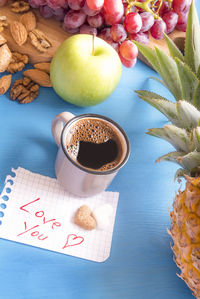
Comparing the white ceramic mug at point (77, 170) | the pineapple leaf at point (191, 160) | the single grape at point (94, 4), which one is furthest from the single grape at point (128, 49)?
the pineapple leaf at point (191, 160)

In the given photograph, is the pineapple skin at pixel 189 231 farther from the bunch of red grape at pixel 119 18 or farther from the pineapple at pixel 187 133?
the bunch of red grape at pixel 119 18

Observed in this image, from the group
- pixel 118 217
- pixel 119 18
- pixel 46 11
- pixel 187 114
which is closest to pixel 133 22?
pixel 119 18

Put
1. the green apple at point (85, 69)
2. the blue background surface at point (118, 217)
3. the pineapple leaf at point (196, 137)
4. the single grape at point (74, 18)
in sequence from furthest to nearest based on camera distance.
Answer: the single grape at point (74, 18) < the green apple at point (85, 69) < the blue background surface at point (118, 217) < the pineapple leaf at point (196, 137)

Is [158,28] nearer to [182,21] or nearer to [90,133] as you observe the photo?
[182,21]

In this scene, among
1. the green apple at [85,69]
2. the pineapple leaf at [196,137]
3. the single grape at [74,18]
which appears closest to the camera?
the pineapple leaf at [196,137]

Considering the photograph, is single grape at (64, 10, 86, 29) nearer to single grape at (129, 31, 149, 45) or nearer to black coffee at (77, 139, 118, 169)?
single grape at (129, 31, 149, 45)

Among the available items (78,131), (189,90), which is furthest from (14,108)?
(189,90)
